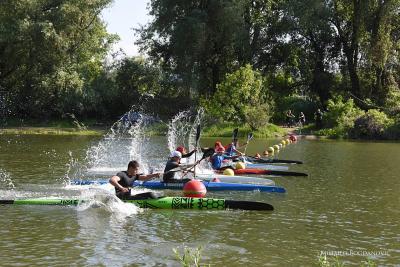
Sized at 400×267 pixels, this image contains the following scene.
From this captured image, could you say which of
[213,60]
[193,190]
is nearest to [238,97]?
[213,60]

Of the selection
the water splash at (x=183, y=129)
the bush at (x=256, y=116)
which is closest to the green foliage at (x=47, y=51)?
the water splash at (x=183, y=129)

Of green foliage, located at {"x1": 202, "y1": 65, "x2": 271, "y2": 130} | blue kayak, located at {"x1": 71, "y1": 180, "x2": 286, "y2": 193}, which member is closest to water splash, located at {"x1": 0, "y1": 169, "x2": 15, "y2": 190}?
blue kayak, located at {"x1": 71, "y1": 180, "x2": 286, "y2": 193}

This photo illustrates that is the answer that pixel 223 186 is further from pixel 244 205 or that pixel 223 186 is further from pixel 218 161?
pixel 218 161

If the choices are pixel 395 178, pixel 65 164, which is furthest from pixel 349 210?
pixel 65 164

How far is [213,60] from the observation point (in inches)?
2146

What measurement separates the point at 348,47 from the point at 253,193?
38.8 m

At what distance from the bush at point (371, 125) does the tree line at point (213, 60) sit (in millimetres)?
168

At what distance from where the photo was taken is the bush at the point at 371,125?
139ft

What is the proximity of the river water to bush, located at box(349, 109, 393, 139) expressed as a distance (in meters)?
21.6

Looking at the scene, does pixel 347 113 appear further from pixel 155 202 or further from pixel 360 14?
pixel 155 202

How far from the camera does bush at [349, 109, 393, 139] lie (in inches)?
1673

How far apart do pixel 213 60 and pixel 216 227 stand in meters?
42.5

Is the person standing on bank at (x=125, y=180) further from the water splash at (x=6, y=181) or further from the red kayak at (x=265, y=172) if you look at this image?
the red kayak at (x=265, y=172)

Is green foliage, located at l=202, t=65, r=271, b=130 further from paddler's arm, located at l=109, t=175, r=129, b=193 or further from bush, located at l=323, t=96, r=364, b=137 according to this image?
paddler's arm, located at l=109, t=175, r=129, b=193
